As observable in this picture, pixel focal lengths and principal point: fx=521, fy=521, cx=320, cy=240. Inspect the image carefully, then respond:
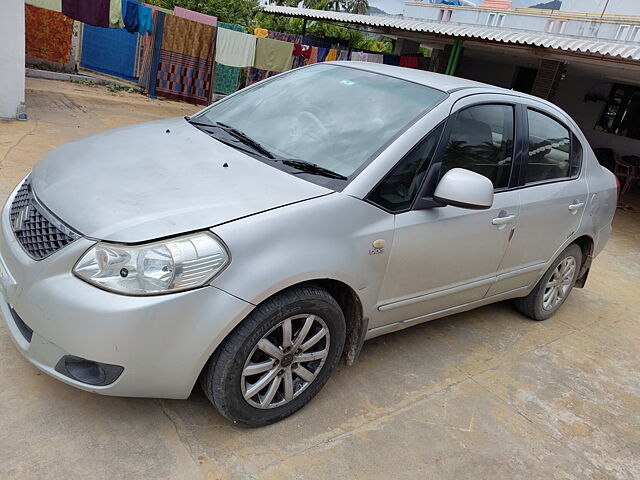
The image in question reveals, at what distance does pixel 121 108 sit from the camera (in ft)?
32.5

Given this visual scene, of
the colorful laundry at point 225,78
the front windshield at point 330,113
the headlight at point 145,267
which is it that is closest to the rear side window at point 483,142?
the front windshield at point 330,113

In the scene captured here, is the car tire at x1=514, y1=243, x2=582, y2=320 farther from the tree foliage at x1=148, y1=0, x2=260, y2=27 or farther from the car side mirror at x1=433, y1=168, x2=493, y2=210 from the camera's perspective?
the tree foliage at x1=148, y1=0, x2=260, y2=27

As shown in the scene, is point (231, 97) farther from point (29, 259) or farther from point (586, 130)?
point (586, 130)

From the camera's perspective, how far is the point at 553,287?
4277 mm

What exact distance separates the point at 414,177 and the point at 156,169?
1.31m

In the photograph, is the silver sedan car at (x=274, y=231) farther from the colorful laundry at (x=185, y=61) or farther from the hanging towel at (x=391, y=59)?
the hanging towel at (x=391, y=59)

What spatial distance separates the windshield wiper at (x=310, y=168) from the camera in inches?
103

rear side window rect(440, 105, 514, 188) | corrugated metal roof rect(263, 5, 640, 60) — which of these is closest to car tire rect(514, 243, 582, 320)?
rear side window rect(440, 105, 514, 188)

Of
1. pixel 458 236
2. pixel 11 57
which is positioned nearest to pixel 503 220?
pixel 458 236

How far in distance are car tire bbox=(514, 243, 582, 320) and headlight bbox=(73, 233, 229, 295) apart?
301 centimetres

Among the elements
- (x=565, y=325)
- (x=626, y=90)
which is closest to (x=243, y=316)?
(x=565, y=325)

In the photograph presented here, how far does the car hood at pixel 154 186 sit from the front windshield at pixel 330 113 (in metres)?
0.28

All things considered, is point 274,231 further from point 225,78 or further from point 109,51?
point 109,51

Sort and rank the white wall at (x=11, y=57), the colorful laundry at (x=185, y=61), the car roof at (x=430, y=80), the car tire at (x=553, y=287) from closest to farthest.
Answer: the car roof at (x=430, y=80) → the car tire at (x=553, y=287) → the white wall at (x=11, y=57) → the colorful laundry at (x=185, y=61)
